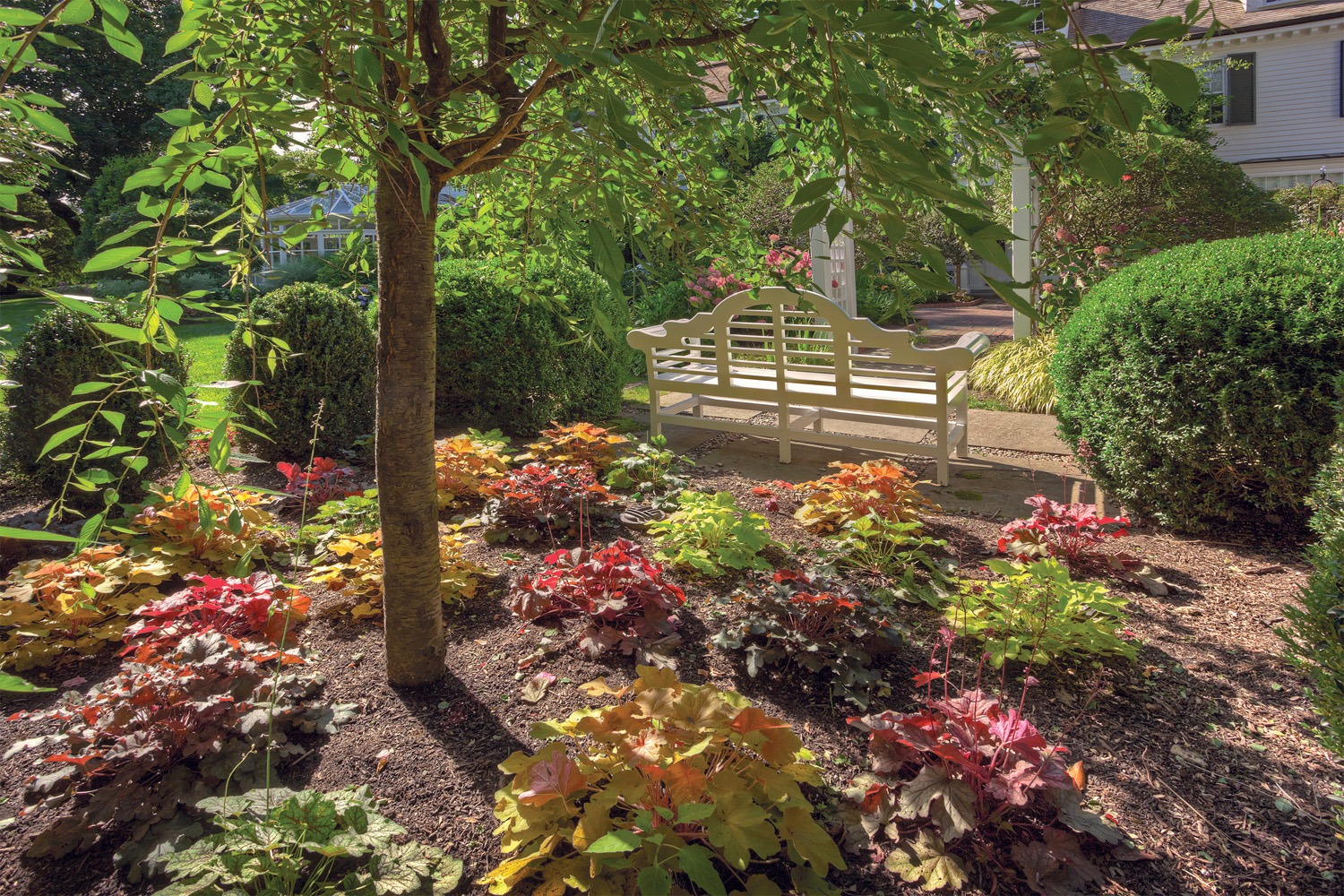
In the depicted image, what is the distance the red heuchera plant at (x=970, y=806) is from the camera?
6.18 feet

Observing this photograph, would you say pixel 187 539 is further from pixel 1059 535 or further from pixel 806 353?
pixel 1059 535

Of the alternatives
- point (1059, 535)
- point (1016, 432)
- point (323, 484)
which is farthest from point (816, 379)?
point (323, 484)

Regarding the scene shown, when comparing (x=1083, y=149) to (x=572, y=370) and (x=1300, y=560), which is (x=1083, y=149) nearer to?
(x=1300, y=560)

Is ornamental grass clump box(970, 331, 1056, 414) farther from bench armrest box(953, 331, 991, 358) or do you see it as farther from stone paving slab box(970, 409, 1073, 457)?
bench armrest box(953, 331, 991, 358)

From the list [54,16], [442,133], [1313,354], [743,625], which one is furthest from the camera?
[1313,354]

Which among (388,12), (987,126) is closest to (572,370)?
(388,12)

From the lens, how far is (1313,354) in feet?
11.8

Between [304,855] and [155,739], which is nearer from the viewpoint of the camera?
[304,855]

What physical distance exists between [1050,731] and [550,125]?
7.54ft

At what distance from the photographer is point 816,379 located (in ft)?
18.5

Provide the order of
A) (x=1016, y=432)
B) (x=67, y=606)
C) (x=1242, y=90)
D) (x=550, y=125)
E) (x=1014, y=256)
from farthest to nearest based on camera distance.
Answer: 1. (x=1242, y=90)
2. (x=1014, y=256)
3. (x=1016, y=432)
4. (x=67, y=606)
5. (x=550, y=125)

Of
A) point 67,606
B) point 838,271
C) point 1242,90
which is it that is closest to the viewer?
point 67,606

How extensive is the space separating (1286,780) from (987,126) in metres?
2.03

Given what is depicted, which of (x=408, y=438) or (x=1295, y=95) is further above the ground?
(x=1295, y=95)
